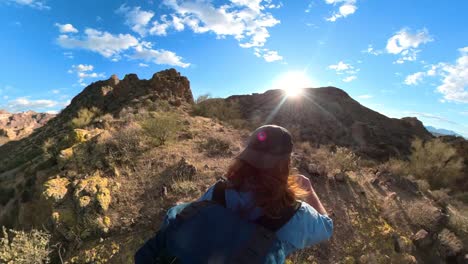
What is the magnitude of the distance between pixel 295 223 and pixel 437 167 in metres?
19.4

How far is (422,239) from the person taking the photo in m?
6.69

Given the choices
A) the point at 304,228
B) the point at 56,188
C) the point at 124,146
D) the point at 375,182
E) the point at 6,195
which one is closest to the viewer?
the point at 304,228

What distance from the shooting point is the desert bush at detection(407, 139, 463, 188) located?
54.3 feet

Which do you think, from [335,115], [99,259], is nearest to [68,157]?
[99,259]

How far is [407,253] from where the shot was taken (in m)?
6.21

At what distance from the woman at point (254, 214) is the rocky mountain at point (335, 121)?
23.9m

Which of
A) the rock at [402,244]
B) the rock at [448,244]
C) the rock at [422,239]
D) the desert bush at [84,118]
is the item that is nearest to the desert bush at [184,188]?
the rock at [402,244]

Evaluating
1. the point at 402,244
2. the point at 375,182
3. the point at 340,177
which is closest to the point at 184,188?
the point at 340,177

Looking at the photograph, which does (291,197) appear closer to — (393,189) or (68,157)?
(68,157)

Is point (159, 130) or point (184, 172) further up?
point (159, 130)

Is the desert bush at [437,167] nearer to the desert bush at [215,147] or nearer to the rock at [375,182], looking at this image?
the rock at [375,182]

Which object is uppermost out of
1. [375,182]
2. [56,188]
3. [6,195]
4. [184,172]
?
[184,172]

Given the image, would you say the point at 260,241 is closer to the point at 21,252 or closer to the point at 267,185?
the point at 267,185

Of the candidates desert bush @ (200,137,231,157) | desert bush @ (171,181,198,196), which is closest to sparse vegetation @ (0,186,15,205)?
desert bush @ (171,181,198,196)
